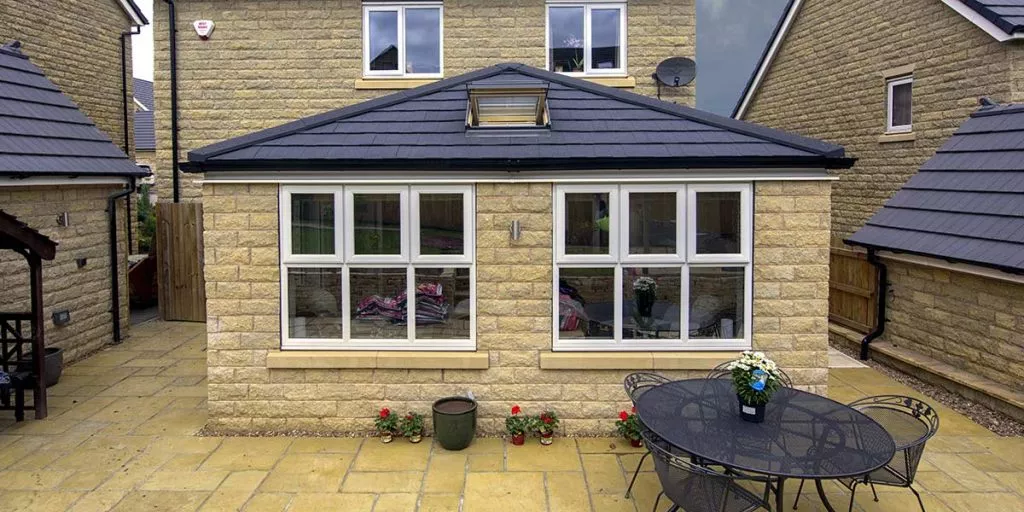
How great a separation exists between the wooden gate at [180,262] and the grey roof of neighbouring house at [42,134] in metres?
1.65

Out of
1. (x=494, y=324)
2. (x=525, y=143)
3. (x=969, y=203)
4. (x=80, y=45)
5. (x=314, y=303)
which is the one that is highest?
(x=80, y=45)

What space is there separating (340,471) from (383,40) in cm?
917

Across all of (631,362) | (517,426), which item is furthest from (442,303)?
(631,362)

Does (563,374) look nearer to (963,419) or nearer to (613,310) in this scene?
(613,310)

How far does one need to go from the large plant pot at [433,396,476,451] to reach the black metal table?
1876mm

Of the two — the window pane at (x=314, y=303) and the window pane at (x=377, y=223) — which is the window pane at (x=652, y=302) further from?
the window pane at (x=314, y=303)

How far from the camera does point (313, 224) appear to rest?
702cm

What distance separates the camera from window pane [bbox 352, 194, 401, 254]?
22.9 feet

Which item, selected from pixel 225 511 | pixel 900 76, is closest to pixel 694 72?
pixel 900 76

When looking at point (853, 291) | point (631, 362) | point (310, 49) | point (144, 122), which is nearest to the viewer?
point (631, 362)

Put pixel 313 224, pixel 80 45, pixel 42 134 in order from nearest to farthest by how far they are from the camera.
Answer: pixel 313 224 → pixel 42 134 → pixel 80 45

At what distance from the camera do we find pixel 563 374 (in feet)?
22.9

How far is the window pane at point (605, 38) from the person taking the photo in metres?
12.9

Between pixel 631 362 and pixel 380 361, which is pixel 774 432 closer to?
pixel 631 362
